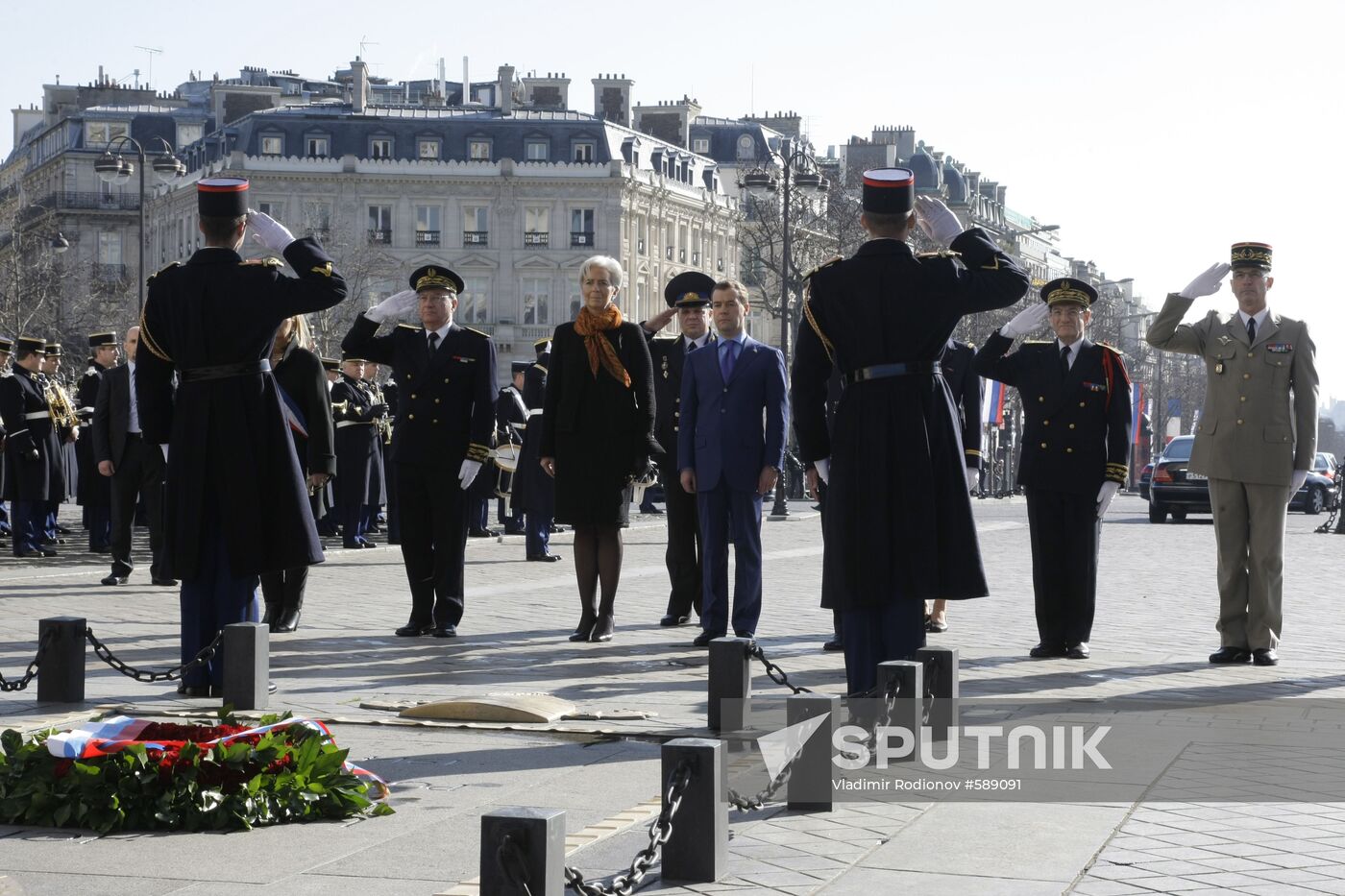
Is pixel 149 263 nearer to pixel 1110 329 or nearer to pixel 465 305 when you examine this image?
pixel 465 305

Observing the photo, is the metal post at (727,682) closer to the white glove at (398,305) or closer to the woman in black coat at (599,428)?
the woman in black coat at (599,428)

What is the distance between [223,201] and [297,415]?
342 cm

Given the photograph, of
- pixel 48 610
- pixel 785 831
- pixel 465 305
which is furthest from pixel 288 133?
pixel 785 831

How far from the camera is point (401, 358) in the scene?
12.2m

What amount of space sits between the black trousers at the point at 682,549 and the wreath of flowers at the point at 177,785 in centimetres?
675

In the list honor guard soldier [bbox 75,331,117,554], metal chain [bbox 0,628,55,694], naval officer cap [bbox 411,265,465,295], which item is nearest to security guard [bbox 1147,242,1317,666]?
naval officer cap [bbox 411,265,465,295]

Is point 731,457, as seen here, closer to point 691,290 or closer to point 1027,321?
point 691,290

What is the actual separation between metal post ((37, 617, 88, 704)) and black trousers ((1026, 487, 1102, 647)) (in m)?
5.09

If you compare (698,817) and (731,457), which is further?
(731,457)

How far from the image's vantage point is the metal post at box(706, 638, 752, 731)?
25.5 ft

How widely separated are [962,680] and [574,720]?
241 cm

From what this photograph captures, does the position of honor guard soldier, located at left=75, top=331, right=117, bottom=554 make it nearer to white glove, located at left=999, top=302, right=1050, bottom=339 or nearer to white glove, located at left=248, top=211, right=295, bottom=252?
white glove, located at left=248, top=211, right=295, bottom=252

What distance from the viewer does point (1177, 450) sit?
125 feet

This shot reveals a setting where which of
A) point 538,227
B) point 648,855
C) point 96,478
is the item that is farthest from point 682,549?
point 538,227
